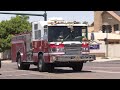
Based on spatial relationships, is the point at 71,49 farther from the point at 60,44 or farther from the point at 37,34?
the point at 37,34

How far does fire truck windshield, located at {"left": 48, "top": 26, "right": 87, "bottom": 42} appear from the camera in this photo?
76.6 ft

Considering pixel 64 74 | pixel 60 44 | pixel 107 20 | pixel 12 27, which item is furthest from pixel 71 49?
pixel 107 20

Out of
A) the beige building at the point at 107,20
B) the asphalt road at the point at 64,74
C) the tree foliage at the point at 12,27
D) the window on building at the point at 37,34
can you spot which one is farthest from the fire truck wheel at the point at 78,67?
the beige building at the point at 107,20

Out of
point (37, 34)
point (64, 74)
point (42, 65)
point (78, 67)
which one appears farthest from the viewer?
point (78, 67)

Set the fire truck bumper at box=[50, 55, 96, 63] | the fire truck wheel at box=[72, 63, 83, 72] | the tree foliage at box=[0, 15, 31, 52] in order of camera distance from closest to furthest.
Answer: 1. the fire truck bumper at box=[50, 55, 96, 63]
2. the fire truck wheel at box=[72, 63, 83, 72]
3. the tree foliage at box=[0, 15, 31, 52]

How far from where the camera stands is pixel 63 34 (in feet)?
76.9

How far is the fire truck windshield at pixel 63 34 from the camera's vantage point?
23.3 metres

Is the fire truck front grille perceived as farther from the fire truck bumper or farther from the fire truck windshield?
the fire truck windshield

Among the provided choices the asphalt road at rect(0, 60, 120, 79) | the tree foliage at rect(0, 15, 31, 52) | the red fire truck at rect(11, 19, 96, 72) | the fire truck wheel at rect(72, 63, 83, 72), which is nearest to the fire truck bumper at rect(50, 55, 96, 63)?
the red fire truck at rect(11, 19, 96, 72)

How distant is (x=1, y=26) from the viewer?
6456cm
